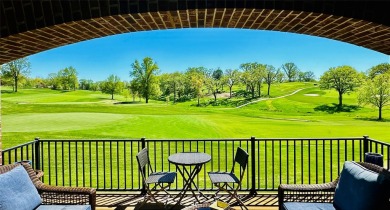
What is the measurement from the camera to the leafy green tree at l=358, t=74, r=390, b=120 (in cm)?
2306

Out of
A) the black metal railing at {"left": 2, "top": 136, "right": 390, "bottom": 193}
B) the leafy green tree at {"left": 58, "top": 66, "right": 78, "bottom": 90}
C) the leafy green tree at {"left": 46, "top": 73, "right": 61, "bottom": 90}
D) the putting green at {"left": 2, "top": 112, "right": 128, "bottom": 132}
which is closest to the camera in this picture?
the black metal railing at {"left": 2, "top": 136, "right": 390, "bottom": 193}

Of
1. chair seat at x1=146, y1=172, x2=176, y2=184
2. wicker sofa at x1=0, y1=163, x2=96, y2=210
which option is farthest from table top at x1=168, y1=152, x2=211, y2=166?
wicker sofa at x1=0, y1=163, x2=96, y2=210

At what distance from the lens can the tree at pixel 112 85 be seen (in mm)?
28469

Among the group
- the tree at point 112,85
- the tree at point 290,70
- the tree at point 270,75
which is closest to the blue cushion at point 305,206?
the tree at point 270,75

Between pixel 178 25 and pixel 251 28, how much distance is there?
0.79m

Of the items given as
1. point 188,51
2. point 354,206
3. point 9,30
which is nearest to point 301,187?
point 354,206

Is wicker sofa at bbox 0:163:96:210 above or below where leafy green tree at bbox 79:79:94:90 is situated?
below

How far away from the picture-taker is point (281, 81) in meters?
29.5

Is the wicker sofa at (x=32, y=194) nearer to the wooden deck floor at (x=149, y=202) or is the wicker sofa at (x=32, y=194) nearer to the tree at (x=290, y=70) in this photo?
the wooden deck floor at (x=149, y=202)

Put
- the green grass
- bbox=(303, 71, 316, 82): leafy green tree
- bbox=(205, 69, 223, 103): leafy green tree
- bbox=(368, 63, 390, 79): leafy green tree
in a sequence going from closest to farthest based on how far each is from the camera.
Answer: bbox=(368, 63, 390, 79): leafy green tree → the green grass → bbox=(303, 71, 316, 82): leafy green tree → bbox=(205, 69, 223, 103): leafy green tree

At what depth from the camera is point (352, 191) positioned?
2453 mm

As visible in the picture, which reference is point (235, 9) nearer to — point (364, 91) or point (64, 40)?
point (64, 40)

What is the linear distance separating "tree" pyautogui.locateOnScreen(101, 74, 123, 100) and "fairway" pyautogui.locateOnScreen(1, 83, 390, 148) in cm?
184

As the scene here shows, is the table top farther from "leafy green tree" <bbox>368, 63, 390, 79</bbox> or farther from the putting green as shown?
"leafy green tree" <bbox>368, 63, 390, 79</bbox>
